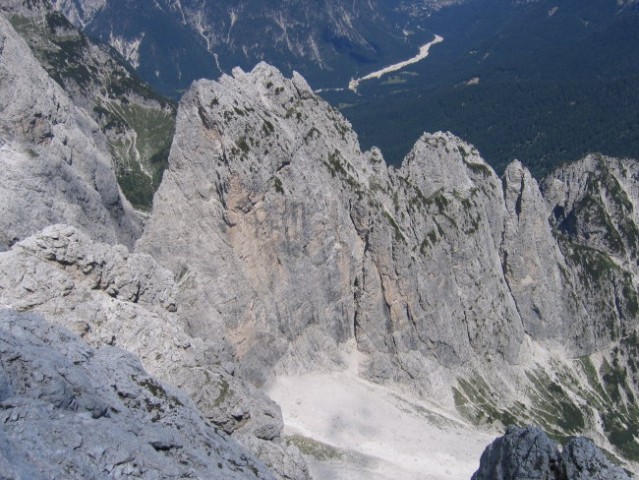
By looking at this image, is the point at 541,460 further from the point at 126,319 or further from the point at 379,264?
the point at 379,264

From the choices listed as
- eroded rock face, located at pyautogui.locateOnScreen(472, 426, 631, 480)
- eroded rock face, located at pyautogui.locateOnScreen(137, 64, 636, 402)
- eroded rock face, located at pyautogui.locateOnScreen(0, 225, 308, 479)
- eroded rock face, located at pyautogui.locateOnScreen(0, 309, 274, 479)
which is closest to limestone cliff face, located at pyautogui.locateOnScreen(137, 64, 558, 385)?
eroded rock face, located at pyautogui.locateOnScreen(137, 64, 636, 402)

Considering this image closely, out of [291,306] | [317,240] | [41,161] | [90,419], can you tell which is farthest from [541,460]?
[317,240]

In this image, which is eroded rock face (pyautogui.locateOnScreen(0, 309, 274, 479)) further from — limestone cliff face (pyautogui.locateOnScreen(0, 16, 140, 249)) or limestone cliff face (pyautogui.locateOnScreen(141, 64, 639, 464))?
limestone cliff face (pyautogui.locateOnScreen(141, 64, 639, 464))

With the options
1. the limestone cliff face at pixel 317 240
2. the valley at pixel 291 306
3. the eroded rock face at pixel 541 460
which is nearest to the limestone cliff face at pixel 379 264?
the limestone cliff face at pixel 317 240

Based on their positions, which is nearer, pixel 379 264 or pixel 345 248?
pixel 345 248

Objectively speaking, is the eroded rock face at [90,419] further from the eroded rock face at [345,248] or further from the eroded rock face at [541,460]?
the eroded rock face at [345,248]
